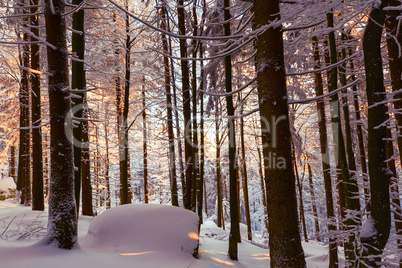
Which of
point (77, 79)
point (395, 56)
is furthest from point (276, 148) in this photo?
point (77, 79)

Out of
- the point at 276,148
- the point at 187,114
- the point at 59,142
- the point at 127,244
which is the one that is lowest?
the point at 127,244

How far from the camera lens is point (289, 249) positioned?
274 cm

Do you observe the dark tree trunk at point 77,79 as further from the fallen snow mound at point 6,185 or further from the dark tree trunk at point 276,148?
the fallen snow mound at point 6,185

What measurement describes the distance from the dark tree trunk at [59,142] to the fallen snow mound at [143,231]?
3.09 feet

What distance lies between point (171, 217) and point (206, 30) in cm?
637

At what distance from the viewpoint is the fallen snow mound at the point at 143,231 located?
182 inches

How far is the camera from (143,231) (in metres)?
4.93

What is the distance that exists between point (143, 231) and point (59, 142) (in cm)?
240

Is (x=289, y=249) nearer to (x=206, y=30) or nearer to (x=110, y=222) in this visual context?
(x=110, y=222)

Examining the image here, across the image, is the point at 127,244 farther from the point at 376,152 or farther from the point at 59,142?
the point at 376,152

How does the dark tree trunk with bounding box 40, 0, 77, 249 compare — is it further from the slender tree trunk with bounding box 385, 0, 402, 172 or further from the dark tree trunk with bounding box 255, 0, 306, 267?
the slender tree trunk with bounding box 385, 0, 402, 172

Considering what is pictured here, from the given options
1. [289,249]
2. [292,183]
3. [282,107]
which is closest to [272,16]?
[282,107]

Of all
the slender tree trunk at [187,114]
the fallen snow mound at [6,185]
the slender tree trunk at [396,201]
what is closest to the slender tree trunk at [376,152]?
the slender tree trunk at [396,201]

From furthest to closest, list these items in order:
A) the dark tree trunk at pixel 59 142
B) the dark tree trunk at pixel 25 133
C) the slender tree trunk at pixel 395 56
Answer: the dark tree trunk at pixel 25 133 < the slender tree trunk at pixel 395 56 < the dark tree trunk at pixel 59 142
